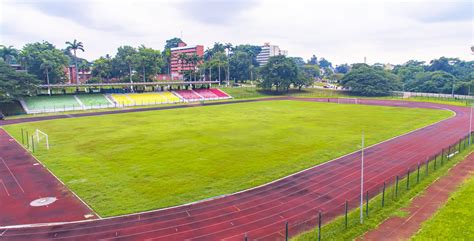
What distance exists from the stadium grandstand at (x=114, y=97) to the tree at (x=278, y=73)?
16920 millimetres

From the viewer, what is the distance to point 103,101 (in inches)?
3189

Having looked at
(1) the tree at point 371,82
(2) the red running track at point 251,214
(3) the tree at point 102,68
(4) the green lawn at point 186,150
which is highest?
(3) the tree at point 102,68

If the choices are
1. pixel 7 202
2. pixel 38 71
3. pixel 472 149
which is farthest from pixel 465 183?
pixel 38 71

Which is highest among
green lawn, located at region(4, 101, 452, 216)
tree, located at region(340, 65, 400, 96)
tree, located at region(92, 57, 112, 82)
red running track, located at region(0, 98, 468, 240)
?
tree, located at region(92, 57, 112, 82)

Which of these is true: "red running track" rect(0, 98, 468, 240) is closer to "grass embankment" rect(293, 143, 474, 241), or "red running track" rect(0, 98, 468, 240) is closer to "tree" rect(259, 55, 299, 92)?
"grass embankment" rect(293, 143, 474, 241)

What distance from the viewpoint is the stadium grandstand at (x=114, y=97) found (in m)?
72.4

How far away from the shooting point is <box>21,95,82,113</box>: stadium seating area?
6962 centimetres

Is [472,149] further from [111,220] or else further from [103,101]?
[103,101]


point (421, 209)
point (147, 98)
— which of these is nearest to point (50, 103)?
point (147, 98)

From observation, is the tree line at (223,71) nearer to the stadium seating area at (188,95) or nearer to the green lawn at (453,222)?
the stadium seating area at (188,95)

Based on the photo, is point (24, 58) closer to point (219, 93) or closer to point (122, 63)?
point (122, 63)

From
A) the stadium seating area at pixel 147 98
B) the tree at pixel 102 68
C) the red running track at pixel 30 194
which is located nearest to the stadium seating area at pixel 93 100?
the stadium seating area at pixel 147 98

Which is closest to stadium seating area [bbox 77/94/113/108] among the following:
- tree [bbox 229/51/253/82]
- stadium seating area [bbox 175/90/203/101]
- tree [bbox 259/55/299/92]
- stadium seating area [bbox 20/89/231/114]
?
stadium seating area [bbox 20/89/231/114]

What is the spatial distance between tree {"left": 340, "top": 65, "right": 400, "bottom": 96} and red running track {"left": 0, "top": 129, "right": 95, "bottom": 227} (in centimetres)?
9654
